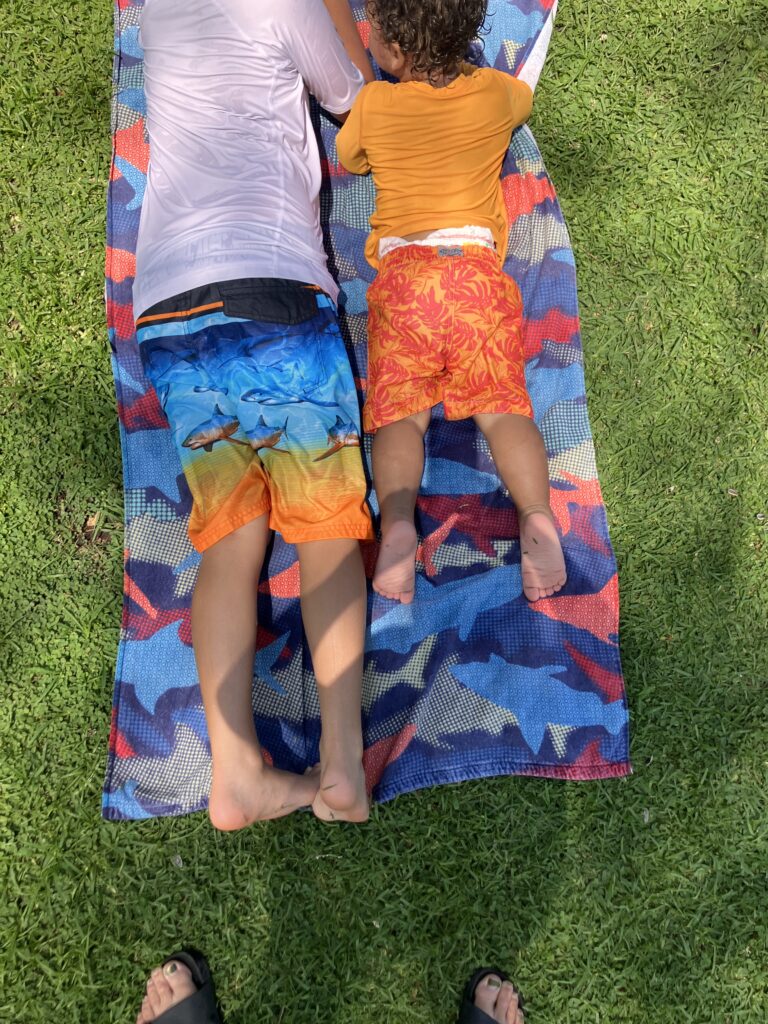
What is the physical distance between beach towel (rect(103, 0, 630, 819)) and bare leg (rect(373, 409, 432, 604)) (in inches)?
6.9

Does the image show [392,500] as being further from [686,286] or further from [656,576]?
[686,286]

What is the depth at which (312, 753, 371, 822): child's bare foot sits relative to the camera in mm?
2141

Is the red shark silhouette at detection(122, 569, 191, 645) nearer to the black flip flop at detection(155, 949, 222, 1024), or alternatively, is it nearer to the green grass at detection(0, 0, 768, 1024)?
the green grass at detection(0, 0, 768, 1024)

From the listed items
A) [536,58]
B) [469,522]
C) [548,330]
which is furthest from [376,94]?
[469,522]

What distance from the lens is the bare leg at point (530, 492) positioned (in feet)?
8.08

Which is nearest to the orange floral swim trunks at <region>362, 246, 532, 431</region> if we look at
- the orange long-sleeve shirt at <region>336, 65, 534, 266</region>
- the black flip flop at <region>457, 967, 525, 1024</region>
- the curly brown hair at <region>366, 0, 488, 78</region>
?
the orange long-sleeve shirt at <region>336, 65, 534, 266</region>

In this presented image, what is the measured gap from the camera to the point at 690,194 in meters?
3.09

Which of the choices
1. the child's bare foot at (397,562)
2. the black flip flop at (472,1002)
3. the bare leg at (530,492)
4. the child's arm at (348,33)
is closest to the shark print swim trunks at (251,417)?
the child's bare foot at (397,562)

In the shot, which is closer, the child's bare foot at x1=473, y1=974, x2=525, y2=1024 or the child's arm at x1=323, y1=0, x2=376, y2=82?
the child's bare foot at x1=473, y1=974, x2=525, y2=1024

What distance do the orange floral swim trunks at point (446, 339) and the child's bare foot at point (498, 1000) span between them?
1845 mm

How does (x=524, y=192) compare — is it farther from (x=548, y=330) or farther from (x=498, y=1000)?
(x=498, y=1000)

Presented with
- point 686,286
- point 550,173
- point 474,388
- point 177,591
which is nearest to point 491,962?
point 177,591

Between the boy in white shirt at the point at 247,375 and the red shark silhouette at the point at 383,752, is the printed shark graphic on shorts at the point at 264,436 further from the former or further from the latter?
the red shark silhouette at the point at 383,752

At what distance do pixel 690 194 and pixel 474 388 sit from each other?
1.46 m
